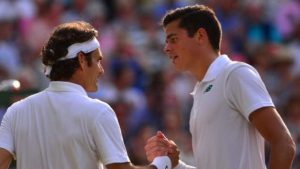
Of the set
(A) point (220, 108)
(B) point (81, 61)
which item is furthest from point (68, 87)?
(A) point (220, 108)

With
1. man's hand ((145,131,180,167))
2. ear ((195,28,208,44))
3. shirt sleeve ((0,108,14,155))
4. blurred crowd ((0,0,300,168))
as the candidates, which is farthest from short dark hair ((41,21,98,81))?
blurred crowd ((0,0,300,168))

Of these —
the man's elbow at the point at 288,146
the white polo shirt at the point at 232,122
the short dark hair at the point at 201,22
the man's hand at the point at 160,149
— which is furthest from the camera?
the short dark hair at the point at 201,22

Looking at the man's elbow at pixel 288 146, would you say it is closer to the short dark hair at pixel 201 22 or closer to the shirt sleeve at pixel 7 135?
the short dark hair at pixel 201 22

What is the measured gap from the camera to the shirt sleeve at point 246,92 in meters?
5.73

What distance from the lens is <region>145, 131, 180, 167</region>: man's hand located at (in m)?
6.00

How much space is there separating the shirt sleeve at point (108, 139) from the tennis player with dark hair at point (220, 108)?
1.46ft

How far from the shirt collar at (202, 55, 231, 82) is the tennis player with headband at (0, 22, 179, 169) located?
21.6 inches

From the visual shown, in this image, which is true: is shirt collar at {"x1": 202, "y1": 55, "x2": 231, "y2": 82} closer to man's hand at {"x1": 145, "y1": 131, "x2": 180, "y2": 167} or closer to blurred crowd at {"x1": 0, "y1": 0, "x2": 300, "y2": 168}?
man's hand at {"x1": 145, "y1": 131, "x2": 180, "y2": 167}

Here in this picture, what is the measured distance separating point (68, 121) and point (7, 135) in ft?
1.31

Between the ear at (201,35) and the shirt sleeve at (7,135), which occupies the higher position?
the ear at (201,35)

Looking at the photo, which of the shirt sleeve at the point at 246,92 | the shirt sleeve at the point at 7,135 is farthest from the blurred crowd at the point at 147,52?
the shirt sleeve at the point at 7,135

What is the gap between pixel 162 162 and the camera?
5.91 meters

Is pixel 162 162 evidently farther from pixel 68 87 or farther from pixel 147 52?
pixel 147 52

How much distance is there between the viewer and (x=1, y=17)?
1310cm
